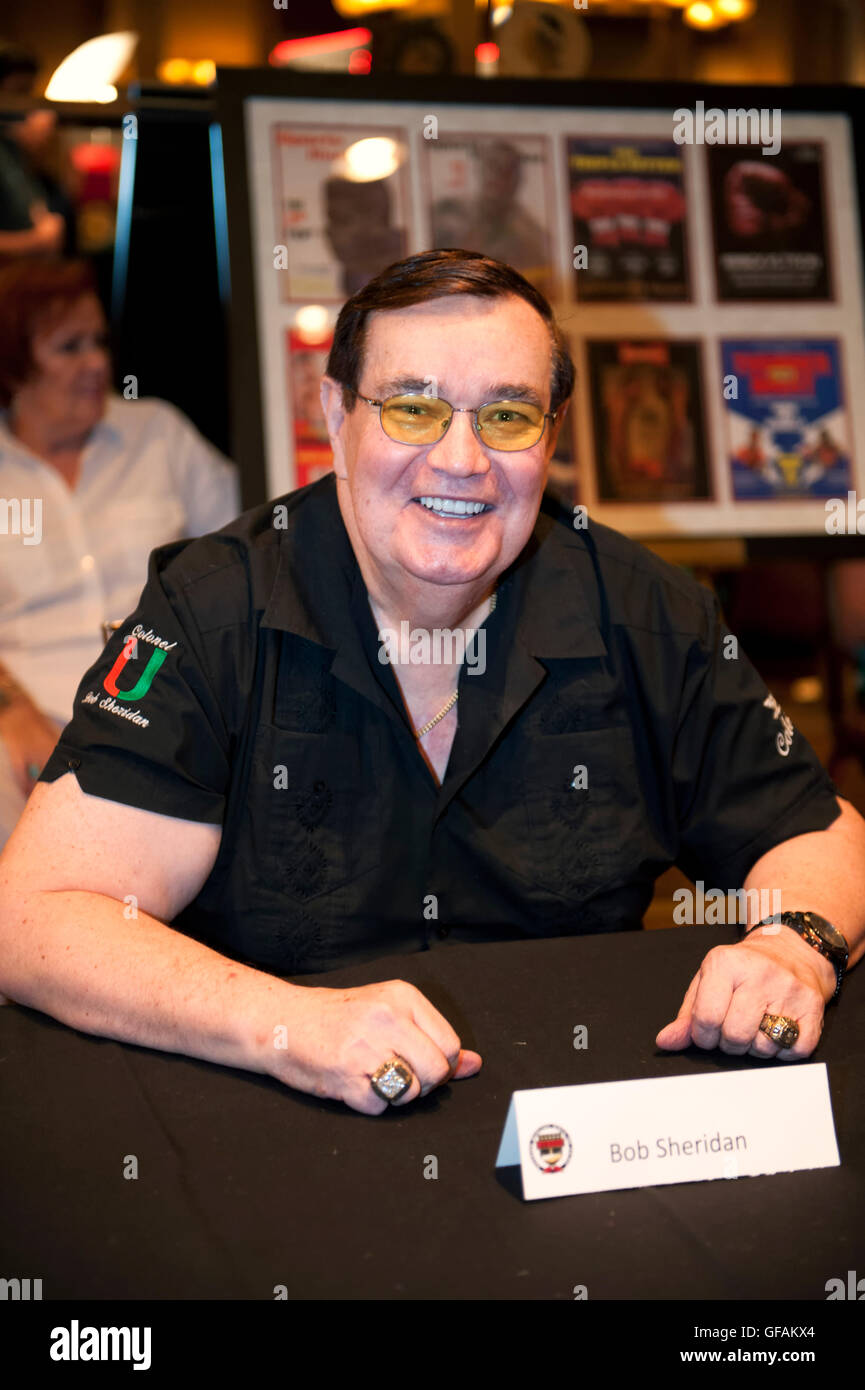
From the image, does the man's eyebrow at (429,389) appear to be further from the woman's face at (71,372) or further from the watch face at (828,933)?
the woman's face at (71,372)

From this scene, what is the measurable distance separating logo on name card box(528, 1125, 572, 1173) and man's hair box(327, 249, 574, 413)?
96 centimetres

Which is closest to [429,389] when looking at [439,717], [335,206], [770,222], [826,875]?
[439,717]

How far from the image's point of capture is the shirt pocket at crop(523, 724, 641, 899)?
5.38 ft

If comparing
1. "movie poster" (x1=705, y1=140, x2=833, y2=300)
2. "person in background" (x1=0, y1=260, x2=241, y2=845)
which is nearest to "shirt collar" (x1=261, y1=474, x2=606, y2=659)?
"person in background" (x1=0, y1=260, x2=241, y2=845)

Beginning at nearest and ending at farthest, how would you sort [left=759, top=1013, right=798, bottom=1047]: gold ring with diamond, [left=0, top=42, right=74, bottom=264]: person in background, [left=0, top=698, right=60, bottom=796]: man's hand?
[left=759, top=1013, right=798, bottom=1047]: gold ring with diamond
[left=0, top=698, right=60, bottom=796]: man's hand
[left=0, top=42, right=74, bottom=264]: person in background

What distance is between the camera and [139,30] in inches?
285

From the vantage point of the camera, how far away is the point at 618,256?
2914 millimetres

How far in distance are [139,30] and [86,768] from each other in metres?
7.03

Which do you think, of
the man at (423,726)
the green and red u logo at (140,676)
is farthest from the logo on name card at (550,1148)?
the green and red u logo at (140,676)

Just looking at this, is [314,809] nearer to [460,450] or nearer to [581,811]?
[581,811]

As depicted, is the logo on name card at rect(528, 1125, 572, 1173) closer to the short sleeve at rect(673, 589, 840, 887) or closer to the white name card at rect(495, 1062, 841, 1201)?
the white name card at rect(495, 1062, 841, 1201)

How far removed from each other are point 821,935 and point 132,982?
705 millimetres

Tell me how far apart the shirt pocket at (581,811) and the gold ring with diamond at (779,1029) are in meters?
0.46

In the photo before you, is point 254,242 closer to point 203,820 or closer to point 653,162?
point 653,162
